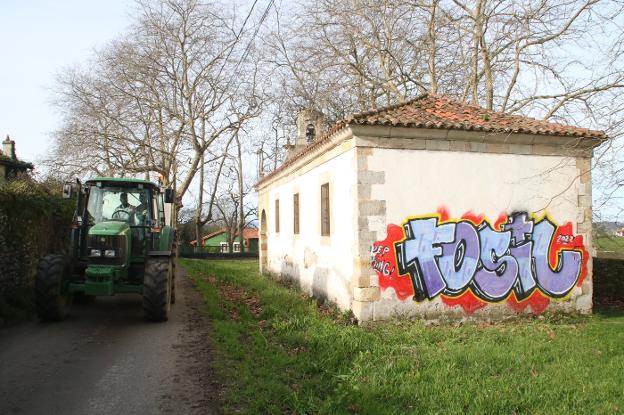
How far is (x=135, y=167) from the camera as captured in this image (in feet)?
100

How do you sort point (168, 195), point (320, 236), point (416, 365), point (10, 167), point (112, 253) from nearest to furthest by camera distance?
point (416, 365) → point (112, 253) → point (168, 195) → point (320, 236) → point (10, 167)

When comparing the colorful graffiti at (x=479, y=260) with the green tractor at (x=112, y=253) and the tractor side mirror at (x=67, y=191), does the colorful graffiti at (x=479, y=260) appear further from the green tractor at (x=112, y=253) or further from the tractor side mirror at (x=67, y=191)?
the tractor side mirror at (x=67, y=191)

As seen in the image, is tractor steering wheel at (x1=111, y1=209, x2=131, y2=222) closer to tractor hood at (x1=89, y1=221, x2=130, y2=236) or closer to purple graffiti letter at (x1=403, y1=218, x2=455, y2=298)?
tractor hood at (x1=89, y1=221, x2=130, y2=236)

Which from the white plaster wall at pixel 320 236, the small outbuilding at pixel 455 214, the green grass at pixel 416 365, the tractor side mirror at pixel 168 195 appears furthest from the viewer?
the tractor side mirror at pixel 168 195

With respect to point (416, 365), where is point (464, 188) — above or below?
above

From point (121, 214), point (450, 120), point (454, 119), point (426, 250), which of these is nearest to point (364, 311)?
point (426, 250)

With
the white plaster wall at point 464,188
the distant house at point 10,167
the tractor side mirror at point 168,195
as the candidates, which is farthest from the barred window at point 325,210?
the distant house at point 10,167

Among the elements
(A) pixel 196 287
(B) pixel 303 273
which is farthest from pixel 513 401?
(A) pixel 196 287

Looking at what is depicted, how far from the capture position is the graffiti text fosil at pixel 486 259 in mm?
9008

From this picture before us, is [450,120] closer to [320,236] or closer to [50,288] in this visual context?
[320,236]

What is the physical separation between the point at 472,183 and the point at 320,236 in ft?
11.4

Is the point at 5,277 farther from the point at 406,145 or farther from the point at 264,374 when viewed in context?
the point at 406,145

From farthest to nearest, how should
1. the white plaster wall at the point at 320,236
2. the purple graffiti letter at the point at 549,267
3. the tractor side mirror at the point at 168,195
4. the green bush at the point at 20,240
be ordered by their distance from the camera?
1. the tractor side mirror at the point at 168,195
2. the purple graffiti letter at the point at 549,267
3. the white plaster wall at the point at 320,236
4. the green bush at the point at 20,240

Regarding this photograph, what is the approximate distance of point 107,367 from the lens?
6.36 metres
